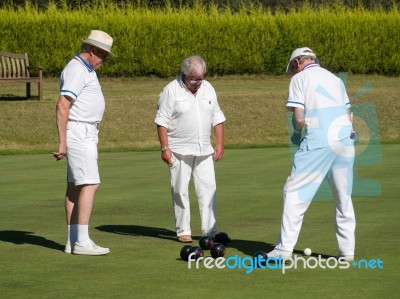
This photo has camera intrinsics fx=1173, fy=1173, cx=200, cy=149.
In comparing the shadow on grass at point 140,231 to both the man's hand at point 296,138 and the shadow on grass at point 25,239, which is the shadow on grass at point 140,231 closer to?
the shadow on grass at point 25,239

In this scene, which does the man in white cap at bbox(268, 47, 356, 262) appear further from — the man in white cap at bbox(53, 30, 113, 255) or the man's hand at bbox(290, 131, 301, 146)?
the man in white cap at bbox(53, 30, 113, 255)

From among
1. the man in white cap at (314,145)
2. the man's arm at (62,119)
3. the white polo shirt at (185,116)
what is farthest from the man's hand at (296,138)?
the man's arm at (62,119)

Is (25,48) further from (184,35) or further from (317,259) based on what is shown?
(317,259)

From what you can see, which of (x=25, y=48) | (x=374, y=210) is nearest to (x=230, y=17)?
(x=25, y=48)

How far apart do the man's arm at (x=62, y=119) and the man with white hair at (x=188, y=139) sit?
1.26 meters

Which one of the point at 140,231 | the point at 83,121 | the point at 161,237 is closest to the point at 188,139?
the point at 161,237

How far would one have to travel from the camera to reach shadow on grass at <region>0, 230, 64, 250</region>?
34.7 feet

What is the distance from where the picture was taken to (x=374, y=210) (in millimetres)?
12836

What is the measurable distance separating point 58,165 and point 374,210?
23.8 feet

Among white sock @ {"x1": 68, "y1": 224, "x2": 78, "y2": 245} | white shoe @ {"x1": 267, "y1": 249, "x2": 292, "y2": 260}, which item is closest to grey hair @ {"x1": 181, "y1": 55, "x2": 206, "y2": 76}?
white sock @ {"x1": 68, "y1": 224, "x2": 78, "y2": 245}

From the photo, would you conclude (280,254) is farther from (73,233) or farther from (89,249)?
(73,233)

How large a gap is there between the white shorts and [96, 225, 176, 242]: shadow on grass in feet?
4.62

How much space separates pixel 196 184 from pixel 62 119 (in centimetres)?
181

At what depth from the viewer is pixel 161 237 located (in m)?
11.1
